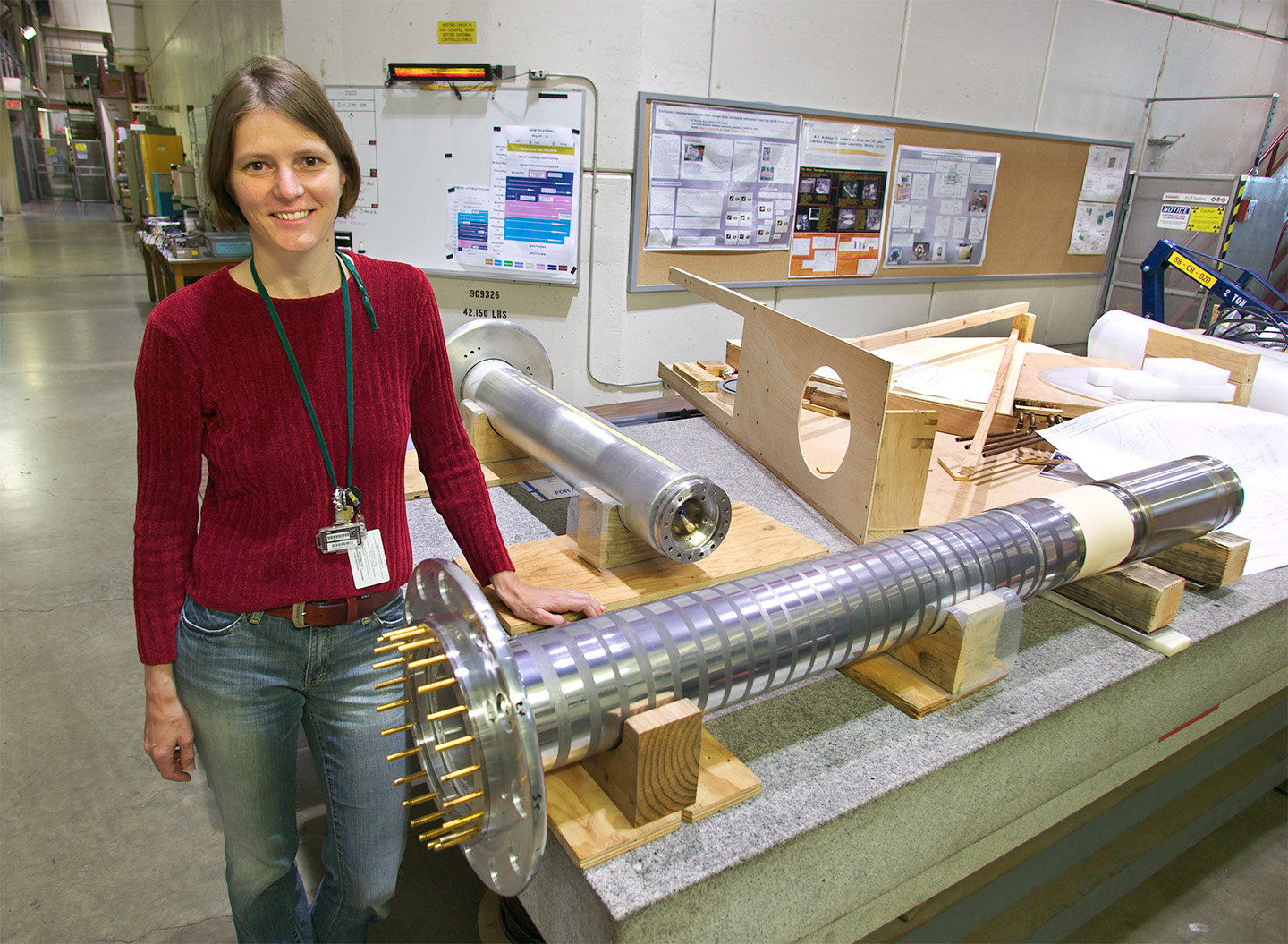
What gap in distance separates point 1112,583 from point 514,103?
8.63 feet

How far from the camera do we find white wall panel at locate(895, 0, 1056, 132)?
3.54 m

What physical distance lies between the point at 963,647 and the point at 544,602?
0.58 m

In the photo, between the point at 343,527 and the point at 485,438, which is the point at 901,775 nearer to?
the point at 343,527

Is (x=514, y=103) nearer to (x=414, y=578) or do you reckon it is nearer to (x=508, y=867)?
(x=414, y=578)

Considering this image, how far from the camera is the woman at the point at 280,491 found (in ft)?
2.92

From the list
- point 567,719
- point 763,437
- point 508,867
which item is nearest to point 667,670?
point 567,719

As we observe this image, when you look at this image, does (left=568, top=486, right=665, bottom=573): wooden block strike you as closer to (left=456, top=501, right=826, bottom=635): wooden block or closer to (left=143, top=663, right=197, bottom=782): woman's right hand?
(left=456, top=501, right=826, bottom=635): wooden block

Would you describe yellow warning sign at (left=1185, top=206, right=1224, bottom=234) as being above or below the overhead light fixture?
below

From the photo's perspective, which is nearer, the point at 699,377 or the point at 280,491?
the point at 280,491

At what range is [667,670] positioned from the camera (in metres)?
0.86

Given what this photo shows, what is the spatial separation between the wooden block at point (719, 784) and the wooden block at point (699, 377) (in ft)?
4.88

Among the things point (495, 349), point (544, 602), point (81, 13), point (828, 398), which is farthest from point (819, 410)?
Result: point (81, 13)

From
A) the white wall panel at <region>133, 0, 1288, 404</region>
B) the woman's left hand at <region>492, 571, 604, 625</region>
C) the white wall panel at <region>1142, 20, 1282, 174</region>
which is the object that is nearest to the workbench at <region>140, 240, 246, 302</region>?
the white wall panel at <region>133, 0, 1288, 404</region>

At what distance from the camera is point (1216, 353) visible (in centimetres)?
212
